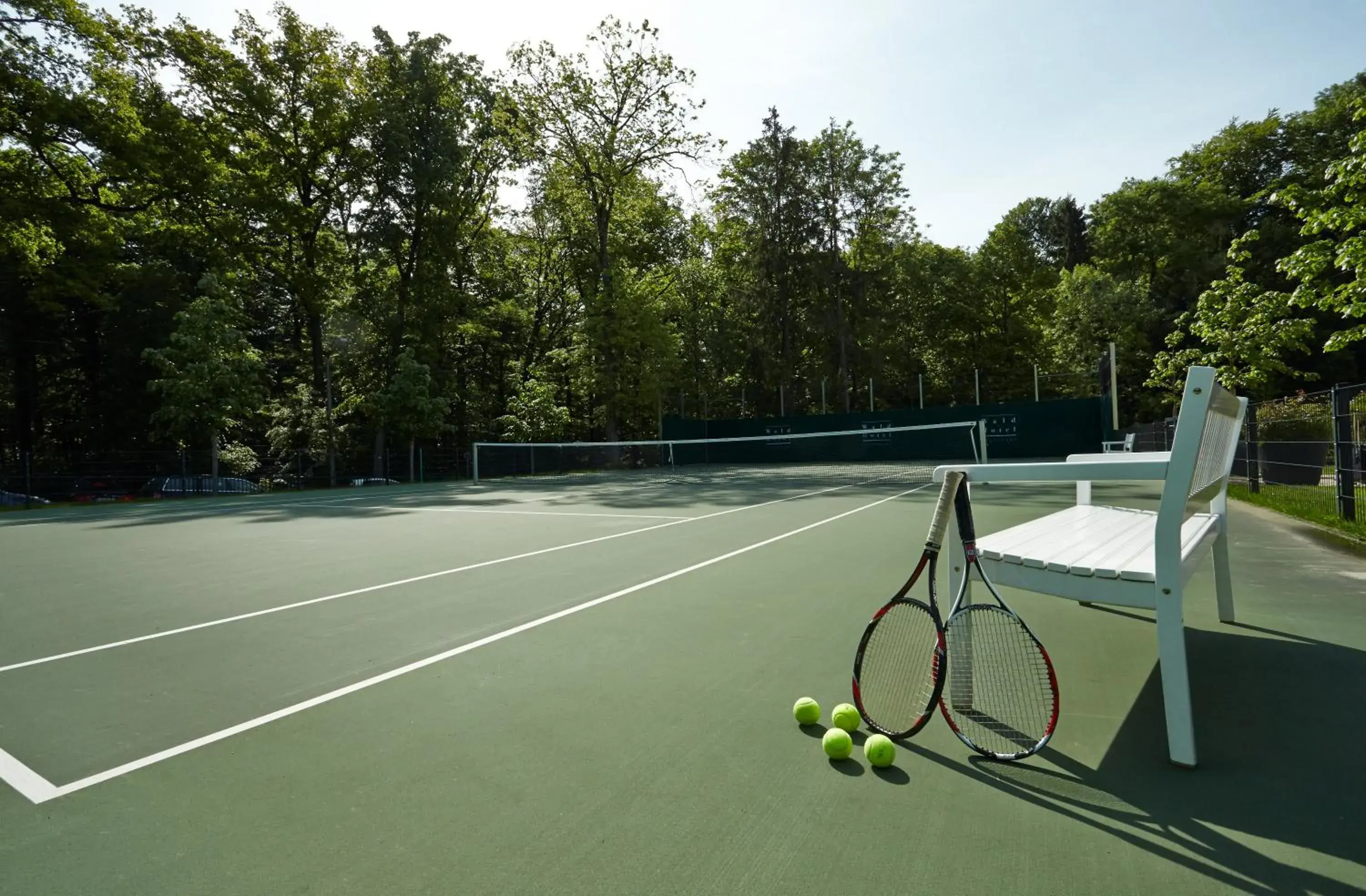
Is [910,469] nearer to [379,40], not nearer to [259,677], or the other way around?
[259,677]

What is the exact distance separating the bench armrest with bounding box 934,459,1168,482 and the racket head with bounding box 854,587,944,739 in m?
0.55

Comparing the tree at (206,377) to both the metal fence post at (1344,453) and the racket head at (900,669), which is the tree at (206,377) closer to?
the racket head at (900,669)

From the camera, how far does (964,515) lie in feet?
9.21

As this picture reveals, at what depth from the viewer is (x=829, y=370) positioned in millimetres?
43688

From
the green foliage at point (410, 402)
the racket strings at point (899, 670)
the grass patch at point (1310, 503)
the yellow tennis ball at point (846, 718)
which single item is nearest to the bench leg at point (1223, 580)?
the racket strings at point (899, 670)

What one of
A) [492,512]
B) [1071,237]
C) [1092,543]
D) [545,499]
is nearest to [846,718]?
[1092,543]

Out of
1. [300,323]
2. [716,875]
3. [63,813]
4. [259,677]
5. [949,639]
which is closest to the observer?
[716,875]

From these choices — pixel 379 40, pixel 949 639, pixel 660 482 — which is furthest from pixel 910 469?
pixel 379 40

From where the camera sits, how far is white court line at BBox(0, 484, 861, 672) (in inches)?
170

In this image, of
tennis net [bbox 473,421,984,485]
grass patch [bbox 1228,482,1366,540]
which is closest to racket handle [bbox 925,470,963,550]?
grass patch [bbox 1228,482,1366,540]

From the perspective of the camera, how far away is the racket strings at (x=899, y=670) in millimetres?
2887

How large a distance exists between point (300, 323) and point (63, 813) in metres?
39.5

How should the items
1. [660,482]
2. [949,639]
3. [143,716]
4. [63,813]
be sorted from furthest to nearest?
[660,482], [143,716], [949,639], [63,813]

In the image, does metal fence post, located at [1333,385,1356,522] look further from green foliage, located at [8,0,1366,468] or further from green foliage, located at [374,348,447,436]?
green foliage, located at [374,348,447,436]
